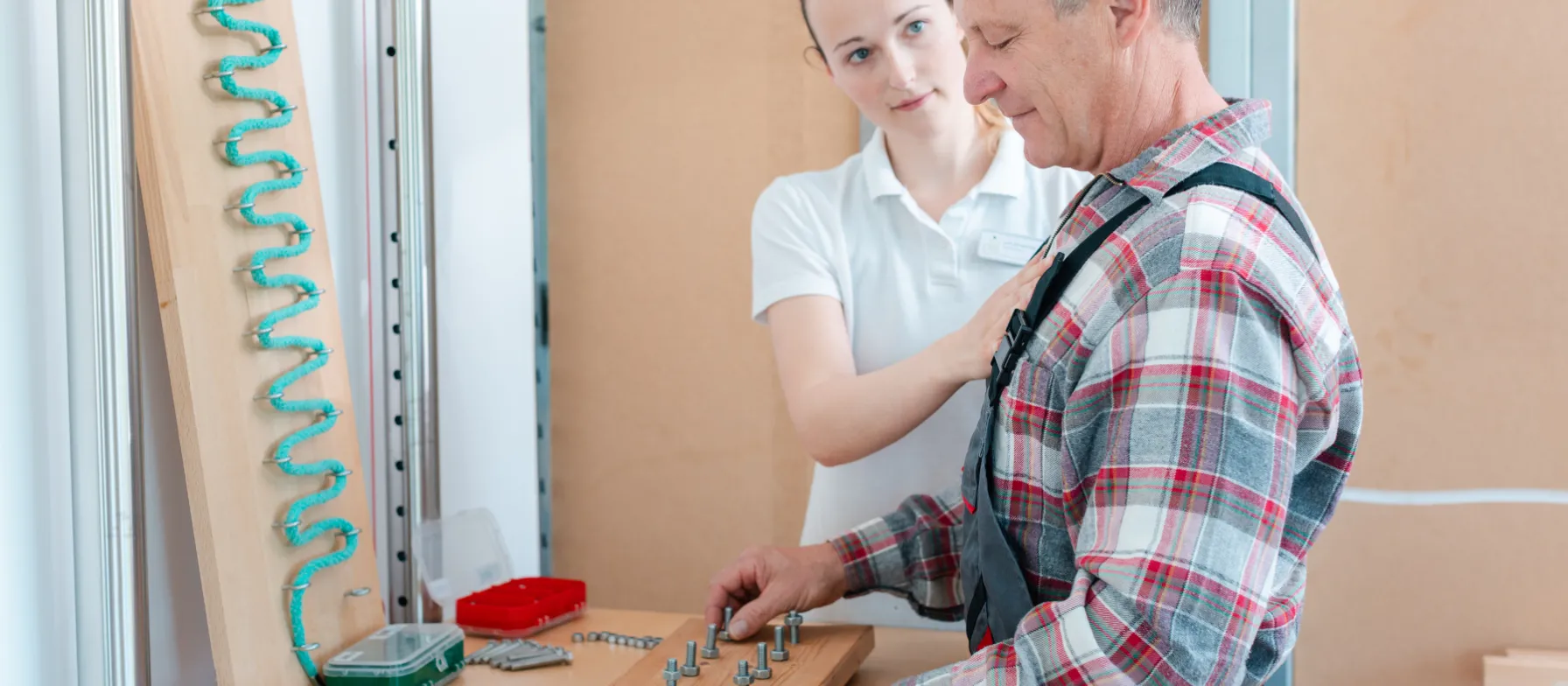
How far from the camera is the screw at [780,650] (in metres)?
1.29

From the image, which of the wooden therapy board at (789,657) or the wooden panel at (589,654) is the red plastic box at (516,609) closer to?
the wooden panel at (589,654)

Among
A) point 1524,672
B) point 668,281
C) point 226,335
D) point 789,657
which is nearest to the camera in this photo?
point 226,335

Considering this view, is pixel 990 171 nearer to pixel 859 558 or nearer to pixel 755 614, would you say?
pixel 859 558

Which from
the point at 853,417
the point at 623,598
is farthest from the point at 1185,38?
the point at 623,598

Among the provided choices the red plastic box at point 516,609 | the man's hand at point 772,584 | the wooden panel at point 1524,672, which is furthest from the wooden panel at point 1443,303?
the red plastic box at point 516,609

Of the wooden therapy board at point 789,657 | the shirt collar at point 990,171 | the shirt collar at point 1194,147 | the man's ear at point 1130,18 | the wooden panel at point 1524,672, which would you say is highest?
the man's ear at point 1130,18

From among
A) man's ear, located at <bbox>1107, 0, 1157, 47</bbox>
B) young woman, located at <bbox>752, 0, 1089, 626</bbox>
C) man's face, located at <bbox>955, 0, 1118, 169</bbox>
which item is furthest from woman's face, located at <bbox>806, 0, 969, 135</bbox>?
man's ear, located at <bbox>1107, 0, 1157, 47</bbox>

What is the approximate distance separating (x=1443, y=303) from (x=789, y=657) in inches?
42.3

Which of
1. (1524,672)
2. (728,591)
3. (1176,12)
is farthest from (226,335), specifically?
(1524,672)

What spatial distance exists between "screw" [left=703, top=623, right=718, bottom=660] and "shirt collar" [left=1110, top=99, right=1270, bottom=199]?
66 centimetres

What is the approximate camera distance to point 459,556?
1.61 metres

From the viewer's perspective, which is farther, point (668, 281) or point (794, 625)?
point (668, 281)

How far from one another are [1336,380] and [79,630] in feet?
3.61

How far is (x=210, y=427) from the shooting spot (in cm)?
115
